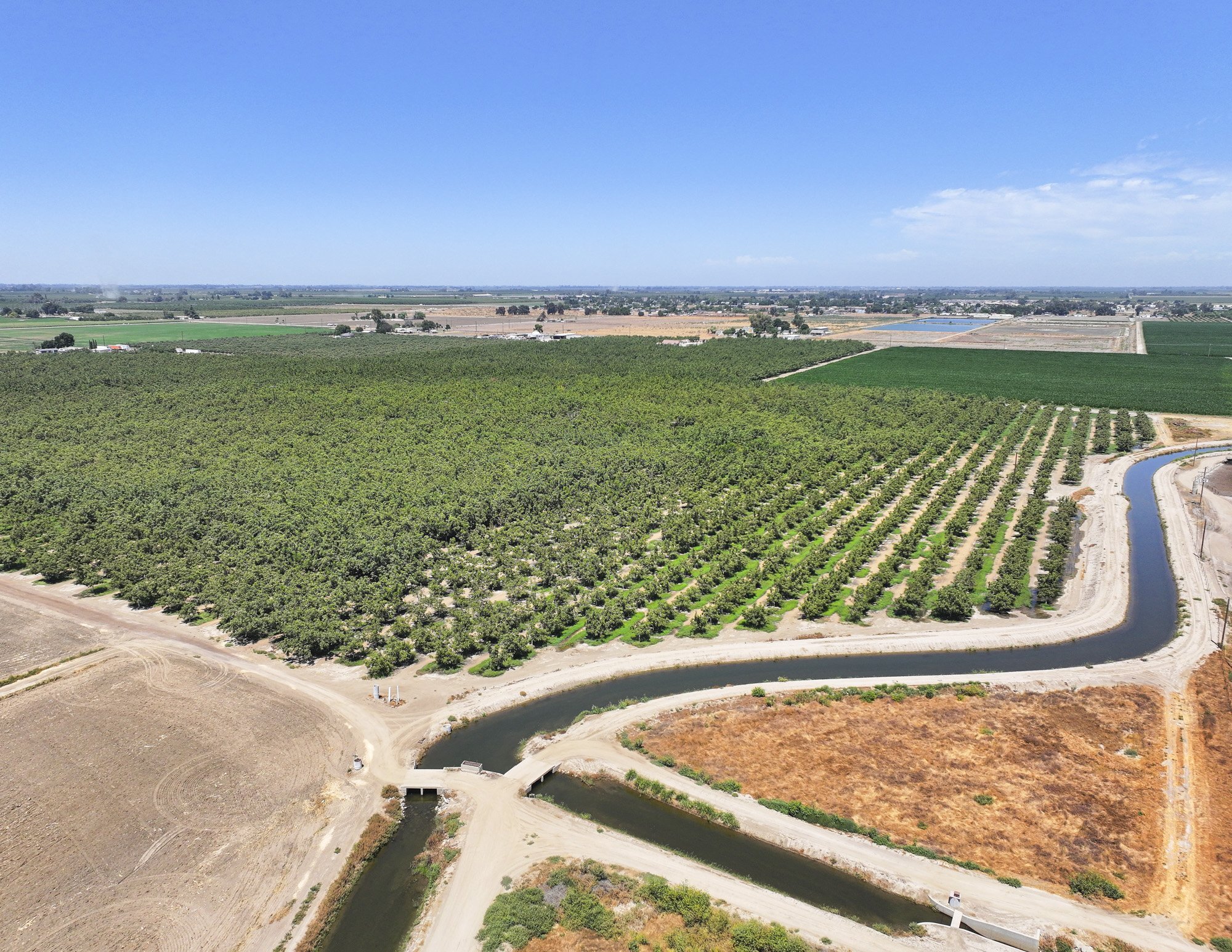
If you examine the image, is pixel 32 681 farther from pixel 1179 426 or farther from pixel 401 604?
pixel 1179 426

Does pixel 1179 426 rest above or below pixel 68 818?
above

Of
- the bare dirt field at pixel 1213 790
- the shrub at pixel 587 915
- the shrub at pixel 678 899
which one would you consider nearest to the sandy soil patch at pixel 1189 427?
the bare dirt field at pixel 1213 790

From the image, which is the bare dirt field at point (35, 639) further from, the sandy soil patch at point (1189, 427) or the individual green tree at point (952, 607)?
the sandy soil patch at point (1189, 427)

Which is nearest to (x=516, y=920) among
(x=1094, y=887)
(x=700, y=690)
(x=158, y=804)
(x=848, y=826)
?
(x=848, y=826)

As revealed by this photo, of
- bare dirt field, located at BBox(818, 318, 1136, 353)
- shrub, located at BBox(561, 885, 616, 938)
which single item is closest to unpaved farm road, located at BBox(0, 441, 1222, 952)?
shrub, located at BBox(561, 885, 616, 938)

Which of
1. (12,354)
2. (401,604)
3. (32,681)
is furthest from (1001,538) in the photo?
(12,354)

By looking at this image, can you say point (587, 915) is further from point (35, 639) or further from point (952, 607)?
point (35, 639)

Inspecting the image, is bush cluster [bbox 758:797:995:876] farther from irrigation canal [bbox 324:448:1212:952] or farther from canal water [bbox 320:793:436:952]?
canal water [bbox 320:793:436:952]
